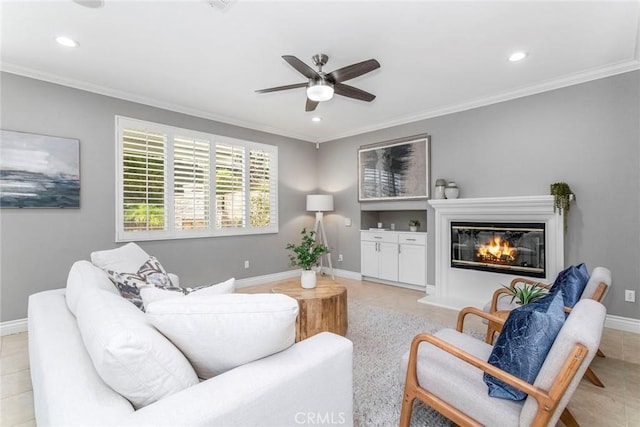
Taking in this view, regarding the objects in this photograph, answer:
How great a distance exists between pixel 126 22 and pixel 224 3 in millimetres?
888

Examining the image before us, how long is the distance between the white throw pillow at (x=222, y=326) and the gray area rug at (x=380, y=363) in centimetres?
104

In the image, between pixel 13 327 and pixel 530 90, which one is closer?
pixel 13 327

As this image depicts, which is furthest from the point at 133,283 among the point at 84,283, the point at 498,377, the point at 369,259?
the point at 369,259

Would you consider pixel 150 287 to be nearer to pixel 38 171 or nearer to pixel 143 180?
pixel 38 171

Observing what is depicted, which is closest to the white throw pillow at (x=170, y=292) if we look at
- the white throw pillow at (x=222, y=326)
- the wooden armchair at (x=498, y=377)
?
the white throw pillow at (x=222, y=326)

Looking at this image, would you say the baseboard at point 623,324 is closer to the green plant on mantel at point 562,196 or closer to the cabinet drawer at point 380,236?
the green plant on mantel at point 562,196

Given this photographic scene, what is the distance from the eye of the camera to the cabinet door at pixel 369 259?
209 inches

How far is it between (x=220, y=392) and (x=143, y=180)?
3.73 metres

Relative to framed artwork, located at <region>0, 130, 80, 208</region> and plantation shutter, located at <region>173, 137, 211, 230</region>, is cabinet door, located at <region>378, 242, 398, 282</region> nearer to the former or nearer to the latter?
plantation shutter, located at <region>173, 137, 211, 230</region>

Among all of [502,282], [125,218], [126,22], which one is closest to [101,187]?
[125,218]

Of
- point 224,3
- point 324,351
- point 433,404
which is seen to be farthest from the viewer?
point 224,3

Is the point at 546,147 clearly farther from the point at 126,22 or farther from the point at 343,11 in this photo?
the point at 126,22

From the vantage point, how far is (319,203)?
550 cm

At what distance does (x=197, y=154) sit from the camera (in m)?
4.51
